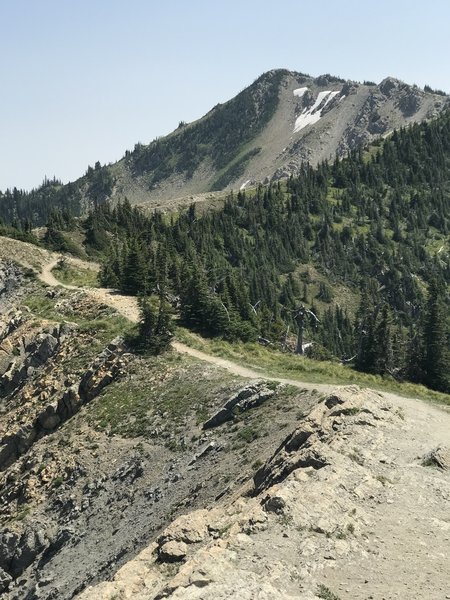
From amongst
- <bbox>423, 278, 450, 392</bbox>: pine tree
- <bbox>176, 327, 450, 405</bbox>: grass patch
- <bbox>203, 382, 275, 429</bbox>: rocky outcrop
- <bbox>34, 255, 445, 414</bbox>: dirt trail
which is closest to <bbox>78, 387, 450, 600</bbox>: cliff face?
<bbox>203, 382, 275, 429</bbox>: rocky outcrop

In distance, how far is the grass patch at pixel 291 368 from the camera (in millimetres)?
51219

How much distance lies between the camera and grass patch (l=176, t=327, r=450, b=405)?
5122cm

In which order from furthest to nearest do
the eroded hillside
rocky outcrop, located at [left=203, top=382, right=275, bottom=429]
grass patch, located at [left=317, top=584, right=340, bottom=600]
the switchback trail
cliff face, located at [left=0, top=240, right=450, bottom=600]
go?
the switchback trail
rocky outcrop, located at [left=203, top=382, right=275, bottom=429]
the eroded hillside
cliff face, located at [left=0, top=240, right=450, bottom=600]
grass patch, located at [left=317, top=584, right=340, bottom=600]

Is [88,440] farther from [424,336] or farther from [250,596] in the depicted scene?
[424,336]

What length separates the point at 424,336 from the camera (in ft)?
261

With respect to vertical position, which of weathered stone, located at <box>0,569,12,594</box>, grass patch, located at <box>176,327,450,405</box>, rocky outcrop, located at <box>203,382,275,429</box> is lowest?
weathered stone, located at <box>0,569,12,594</box>

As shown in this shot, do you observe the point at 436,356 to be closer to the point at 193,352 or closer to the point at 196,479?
the point at 193,352

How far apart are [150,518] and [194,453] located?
6.04 meters

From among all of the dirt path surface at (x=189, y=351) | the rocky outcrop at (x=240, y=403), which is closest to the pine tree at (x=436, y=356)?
the dirt path surface at (x=189, y=351)

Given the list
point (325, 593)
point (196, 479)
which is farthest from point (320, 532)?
point (196, 479)

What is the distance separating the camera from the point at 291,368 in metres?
55.4

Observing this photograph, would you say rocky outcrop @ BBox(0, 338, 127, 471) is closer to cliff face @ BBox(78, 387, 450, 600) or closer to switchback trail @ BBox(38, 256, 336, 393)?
switchback trail @ BBox(38, 256, 336, 393)

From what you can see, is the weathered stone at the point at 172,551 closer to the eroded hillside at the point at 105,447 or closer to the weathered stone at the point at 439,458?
the eroded hillside at the point at 105,447

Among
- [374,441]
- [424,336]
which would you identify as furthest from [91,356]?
[424,336]
